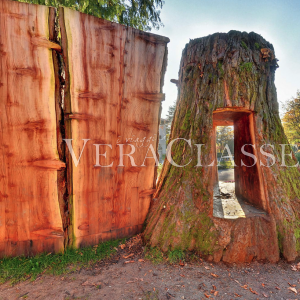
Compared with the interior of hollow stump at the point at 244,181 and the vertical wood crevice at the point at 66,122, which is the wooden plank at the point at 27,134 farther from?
the interior of hollow stump at the point at 244,181

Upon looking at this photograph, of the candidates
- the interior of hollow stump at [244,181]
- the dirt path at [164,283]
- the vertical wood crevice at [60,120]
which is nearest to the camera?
the dirt path at [164,283]

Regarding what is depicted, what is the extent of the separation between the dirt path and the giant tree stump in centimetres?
19

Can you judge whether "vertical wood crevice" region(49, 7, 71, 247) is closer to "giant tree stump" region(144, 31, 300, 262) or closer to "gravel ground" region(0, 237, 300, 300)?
"gravel ground" region(0, 237, 300, 300)

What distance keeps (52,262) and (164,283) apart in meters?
1.36

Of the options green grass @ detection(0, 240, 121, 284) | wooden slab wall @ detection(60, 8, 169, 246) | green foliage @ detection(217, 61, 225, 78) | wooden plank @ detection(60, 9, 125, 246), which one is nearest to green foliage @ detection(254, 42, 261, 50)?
green foliage @ detection(217, 61, 225, 78)

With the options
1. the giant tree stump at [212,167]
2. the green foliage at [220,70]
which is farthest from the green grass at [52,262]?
the green foliage at [220,70]

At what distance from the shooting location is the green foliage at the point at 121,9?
10.7 ft

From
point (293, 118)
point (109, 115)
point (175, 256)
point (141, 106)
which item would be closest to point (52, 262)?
point (175, 256)

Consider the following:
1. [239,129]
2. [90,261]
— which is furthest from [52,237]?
[239,129]

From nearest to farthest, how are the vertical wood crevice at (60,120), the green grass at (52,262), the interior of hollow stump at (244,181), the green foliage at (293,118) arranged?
the green grass at (52,262), the vertical wood crevice at (60,120), the interior of hollow stump at (244,181), the green foliage at (293,118)

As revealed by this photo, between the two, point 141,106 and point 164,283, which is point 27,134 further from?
point 164,283

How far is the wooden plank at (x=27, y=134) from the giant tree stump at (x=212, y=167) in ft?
4.72

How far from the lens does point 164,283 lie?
1935mm

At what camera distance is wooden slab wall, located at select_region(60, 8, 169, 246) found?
227cm
